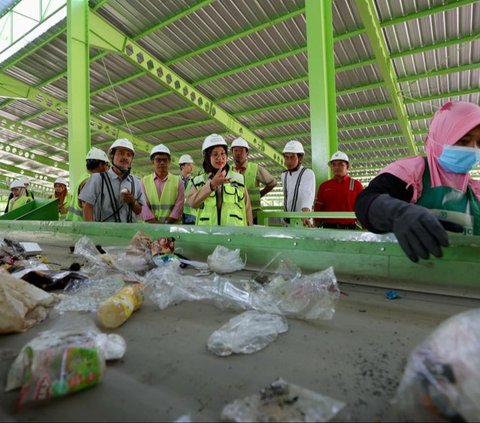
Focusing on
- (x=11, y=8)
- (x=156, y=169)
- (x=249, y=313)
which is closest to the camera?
(x=249, y=313)

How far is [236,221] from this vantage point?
221 centimetres

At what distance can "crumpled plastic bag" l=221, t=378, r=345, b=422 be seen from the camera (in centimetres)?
45

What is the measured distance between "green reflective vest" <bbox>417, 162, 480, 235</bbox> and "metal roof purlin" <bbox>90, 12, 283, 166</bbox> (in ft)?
20.0

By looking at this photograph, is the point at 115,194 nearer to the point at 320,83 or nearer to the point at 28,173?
the point at 320,83

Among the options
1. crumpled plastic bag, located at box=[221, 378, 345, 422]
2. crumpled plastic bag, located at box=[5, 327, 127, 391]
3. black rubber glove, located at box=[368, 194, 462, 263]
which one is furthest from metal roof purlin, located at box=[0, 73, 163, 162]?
crumpled plastic bag, located at box=[221, 378, 345, 422]

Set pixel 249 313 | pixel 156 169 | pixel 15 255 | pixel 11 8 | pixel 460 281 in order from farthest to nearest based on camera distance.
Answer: pixel 11 8, pixel 156 169, pixel 15 255, pixel 460 281, pixel 249 313

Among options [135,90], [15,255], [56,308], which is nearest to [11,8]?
[135,90]

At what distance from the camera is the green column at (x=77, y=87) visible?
179 inches

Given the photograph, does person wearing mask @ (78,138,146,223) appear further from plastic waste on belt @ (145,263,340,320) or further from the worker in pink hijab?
the worker in pink hijab

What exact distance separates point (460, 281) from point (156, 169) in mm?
2883

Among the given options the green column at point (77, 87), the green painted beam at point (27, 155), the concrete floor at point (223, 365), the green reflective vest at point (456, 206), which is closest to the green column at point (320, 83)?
the green reflective vest at point (456, 206)

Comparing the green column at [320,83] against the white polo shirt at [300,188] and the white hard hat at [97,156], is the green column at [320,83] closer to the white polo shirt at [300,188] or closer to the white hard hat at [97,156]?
the white polo shirt at [300,188]

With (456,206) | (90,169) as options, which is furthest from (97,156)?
(456,206)

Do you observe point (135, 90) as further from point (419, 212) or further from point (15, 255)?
point (419, 212)
